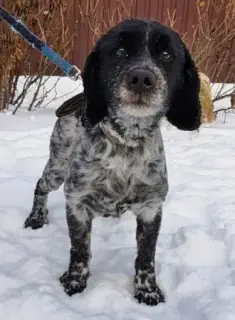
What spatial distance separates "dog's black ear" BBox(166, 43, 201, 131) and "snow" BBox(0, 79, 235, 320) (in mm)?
793

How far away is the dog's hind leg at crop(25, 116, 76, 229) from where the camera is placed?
9.78ft

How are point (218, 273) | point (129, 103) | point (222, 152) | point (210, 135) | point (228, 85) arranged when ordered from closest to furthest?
point (129, 103)
point (218, 273)
point (222, 152)
point (210, 135)
point (228, 85)

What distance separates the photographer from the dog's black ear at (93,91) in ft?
7.68

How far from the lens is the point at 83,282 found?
8.44 feet

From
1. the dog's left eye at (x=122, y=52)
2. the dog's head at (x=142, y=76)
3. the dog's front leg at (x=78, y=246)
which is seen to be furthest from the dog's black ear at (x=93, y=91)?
the dog's front leg at (x=78, y=246)

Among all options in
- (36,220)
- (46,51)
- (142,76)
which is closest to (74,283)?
(36,220)

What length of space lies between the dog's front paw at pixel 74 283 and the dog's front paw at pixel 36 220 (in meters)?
0.63

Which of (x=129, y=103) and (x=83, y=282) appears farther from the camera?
(x=83, y=282)

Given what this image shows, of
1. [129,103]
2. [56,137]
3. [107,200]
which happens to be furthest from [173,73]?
[56,137]

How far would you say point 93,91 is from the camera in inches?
93.4

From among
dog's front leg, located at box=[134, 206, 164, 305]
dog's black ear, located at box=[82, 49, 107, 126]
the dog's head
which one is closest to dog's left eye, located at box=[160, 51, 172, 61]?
the dog's head

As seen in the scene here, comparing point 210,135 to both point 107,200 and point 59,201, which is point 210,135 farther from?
point 107,200

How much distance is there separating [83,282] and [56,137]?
909 millimetres

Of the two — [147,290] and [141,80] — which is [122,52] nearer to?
[141,80]
